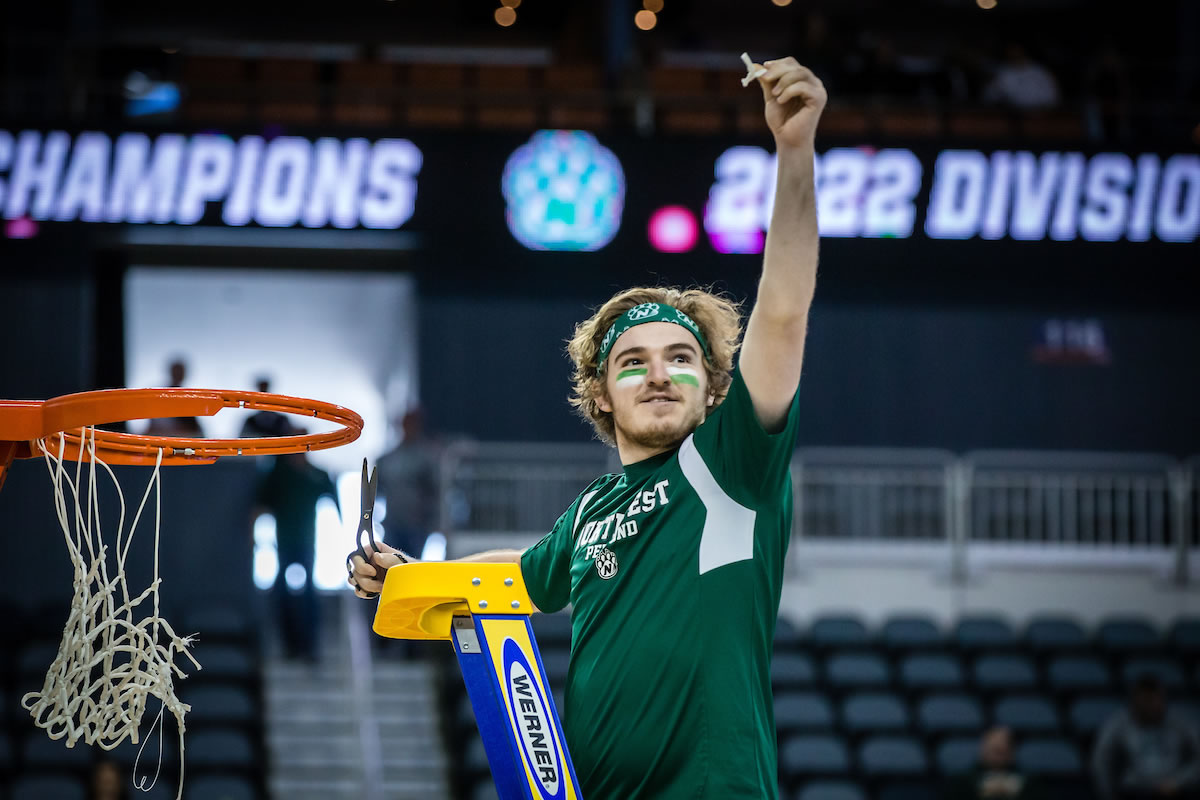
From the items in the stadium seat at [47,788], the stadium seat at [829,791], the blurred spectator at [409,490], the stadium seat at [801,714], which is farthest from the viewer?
the blurred spectator at [409,490]

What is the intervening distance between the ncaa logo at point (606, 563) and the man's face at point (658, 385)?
0.92 feet

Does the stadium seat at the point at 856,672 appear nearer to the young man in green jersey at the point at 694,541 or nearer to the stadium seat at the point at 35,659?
the stadium seat at the point at 35,659

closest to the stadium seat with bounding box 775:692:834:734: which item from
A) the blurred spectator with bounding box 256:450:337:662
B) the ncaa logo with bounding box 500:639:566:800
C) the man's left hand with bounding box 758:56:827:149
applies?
the blurred spectator with bounding box 256:450:337:662

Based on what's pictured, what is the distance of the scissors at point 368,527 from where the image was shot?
3.42 meters

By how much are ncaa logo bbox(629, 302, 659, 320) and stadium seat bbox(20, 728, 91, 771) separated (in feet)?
25.7

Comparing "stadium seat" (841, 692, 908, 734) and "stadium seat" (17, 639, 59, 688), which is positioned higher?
"stadium seat" (17, 639, 59, 688)

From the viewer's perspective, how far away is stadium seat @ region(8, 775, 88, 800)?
30.3 ft

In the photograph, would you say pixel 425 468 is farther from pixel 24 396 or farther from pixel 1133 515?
pixel 1133 515

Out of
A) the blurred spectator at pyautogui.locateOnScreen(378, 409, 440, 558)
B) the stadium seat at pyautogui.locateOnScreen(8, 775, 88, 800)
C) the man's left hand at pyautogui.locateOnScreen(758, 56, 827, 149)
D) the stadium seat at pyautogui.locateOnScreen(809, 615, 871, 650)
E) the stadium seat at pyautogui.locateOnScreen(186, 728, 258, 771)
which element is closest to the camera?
the man's left hand at pyautogui.locateOnScreen(758, 56, 827, 149)

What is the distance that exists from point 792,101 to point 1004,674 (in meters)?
9.70

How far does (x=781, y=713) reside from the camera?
35.1 feet

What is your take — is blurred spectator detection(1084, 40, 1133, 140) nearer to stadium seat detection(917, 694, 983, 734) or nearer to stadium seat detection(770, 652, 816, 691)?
stadium seat detection(917, 694, 983, 734)

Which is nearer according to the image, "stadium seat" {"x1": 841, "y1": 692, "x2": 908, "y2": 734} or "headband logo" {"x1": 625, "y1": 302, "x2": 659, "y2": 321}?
"headband logo" {"x1": 625, "y1": 302, "x2": 659, "y2": 321}

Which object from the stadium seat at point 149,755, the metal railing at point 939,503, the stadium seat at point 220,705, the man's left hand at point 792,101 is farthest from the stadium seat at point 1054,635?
the man's left hand at point 792,101
